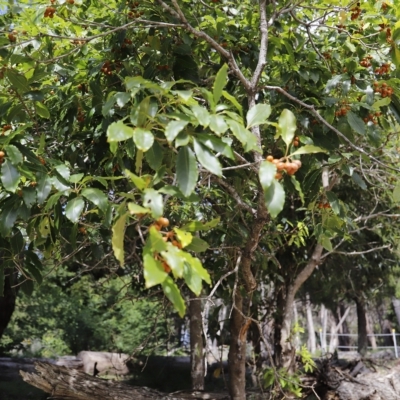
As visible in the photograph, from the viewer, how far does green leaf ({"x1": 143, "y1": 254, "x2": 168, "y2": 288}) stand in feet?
4.37

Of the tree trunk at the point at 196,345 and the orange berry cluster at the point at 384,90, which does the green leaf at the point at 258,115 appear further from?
the tree trunk at the point at 196,345

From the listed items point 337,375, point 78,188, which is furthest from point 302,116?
point 337,375

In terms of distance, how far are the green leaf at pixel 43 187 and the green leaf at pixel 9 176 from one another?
0.16m

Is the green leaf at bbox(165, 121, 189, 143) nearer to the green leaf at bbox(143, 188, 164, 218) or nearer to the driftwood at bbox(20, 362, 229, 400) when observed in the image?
the green leaf at bbox(143, 188, 164, 218)

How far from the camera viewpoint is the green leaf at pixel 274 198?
5.14 feet

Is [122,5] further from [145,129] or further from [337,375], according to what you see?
[337,375]

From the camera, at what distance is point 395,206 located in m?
6.15

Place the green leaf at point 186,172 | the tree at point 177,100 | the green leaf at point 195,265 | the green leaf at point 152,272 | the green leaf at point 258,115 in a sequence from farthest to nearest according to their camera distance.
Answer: the tree at point 177,100 → the green leaf at point 258,115 → the green leaf at point 186,172 → the green leaf at point 195,265 → the green leaf at point 152,272

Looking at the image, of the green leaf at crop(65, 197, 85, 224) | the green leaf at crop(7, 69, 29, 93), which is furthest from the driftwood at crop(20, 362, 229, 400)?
the green leaf at crop(65, 197, 85, 224)

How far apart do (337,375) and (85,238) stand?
3794 mm

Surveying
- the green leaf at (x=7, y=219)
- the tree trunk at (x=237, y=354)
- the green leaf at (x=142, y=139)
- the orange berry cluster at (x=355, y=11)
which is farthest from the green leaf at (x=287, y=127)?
the tree trunk at (x=237, y=354)

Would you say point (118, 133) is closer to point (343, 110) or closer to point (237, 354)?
point (343, 110)

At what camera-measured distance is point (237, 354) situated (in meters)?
3.99

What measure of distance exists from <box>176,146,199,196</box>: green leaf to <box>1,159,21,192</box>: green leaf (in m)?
0.70
